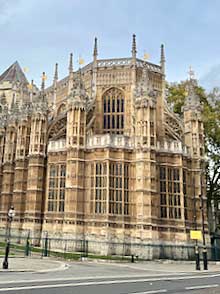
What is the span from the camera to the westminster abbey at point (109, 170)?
29.3m

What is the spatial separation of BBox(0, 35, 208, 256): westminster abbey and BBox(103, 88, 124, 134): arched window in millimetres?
107

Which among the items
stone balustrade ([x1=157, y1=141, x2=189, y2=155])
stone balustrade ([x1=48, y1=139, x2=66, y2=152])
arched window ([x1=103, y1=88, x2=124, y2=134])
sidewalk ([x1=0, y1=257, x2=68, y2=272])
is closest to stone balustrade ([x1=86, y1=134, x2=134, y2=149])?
stone balustrade ([x1=48, y1=139, x2=66, y2=152])

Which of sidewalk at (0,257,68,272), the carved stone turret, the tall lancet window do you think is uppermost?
the carved stone turret

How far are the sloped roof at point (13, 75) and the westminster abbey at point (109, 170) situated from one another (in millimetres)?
30812

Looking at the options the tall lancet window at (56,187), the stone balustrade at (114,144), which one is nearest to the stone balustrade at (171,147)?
→ the stone balustrade at (114,144)

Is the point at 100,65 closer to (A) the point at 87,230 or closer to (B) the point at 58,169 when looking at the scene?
(B) the point at 58,169

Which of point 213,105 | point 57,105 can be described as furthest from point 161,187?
point 57,105

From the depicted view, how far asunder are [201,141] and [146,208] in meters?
9.67

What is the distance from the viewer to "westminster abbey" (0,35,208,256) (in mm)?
29344

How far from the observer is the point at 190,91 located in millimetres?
36344

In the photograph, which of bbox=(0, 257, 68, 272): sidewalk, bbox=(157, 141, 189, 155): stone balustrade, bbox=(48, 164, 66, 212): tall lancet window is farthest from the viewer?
bbox=(157, 141, 189, 155): stone balustrade

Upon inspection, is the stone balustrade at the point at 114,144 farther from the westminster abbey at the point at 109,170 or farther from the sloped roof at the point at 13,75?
the sloped roof at the point at 13,75

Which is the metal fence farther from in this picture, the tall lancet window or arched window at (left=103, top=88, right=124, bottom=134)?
arched window at (left=103, top=88, right=124, bottom=134)

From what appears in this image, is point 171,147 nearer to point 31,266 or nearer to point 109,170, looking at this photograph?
point 109,170
